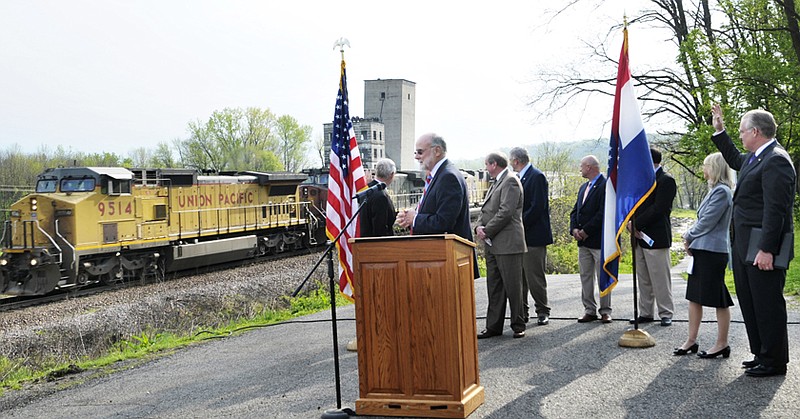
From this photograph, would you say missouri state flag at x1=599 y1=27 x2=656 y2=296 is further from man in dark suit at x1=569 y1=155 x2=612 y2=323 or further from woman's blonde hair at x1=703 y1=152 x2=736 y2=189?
man in dark suit at x1=569 y1=155 x2=612 y2=323

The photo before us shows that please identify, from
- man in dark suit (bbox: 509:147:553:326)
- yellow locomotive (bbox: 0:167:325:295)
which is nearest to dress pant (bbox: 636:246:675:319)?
man in dark suit (bbox: 509:147:553:326)

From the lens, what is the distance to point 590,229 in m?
8.73

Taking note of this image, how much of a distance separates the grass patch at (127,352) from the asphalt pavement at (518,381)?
61 cm

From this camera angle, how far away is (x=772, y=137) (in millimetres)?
5848

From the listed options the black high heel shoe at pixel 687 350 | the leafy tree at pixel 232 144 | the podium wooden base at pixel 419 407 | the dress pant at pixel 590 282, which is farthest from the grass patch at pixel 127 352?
the leafy tree at pixel 232 144

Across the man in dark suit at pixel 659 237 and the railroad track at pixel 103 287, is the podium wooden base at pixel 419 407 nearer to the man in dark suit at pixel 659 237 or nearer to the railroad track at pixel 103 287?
the man in dark suit at pixel 659 237

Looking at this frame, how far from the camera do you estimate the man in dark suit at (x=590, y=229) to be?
8.70 m

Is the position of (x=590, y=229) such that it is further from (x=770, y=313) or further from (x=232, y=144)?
(x=232, y=144)

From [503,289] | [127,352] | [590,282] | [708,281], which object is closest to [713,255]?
[708,281]

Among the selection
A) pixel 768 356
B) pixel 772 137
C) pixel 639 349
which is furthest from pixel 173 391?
pixel 772 137

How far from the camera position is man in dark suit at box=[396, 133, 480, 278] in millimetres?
6312

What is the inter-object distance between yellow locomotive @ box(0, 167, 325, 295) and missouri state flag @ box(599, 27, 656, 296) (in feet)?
47.0

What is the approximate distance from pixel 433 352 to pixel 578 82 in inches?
920

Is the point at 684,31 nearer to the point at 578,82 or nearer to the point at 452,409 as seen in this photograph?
the point at 578,82
